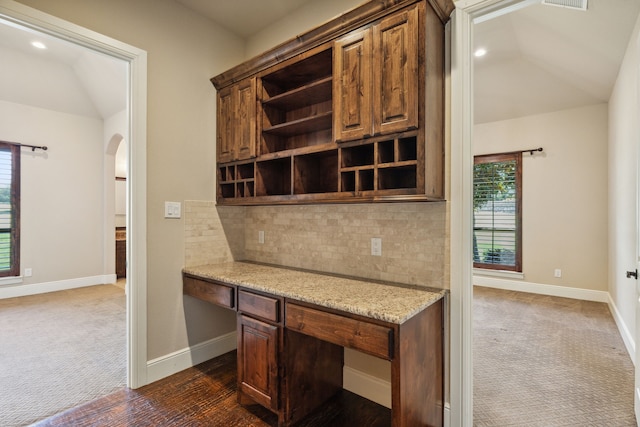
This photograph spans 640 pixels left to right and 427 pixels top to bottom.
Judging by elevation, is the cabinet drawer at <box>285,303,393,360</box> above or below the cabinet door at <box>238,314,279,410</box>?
above

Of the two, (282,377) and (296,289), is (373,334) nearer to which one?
(296,289)

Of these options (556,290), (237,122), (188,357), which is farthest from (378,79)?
(556,290)

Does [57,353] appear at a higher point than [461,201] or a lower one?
lower

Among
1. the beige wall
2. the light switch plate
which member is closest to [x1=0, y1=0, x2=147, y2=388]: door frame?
the light switch plate

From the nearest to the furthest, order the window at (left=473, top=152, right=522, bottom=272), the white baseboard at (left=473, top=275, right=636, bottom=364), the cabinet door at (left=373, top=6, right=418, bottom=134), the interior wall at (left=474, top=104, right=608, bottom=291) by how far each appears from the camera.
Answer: the cabinet door at (left=373, top=6, right=418, bottom=134) → the white baseboard at (left=473, top=275, right=636, bottom=364) → the interior wall at (left=474, top=104, right=608, bottom=291) → the window at (left=473, top=152, right=522, bottom=272)

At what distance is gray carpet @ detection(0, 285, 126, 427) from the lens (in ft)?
7.19

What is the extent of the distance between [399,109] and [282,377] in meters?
1.63

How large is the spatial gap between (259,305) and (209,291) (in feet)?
1.92

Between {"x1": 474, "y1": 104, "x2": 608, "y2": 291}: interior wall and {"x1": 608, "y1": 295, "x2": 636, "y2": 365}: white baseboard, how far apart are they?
0.70 metres

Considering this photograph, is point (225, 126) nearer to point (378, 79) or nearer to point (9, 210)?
point (378, 79)

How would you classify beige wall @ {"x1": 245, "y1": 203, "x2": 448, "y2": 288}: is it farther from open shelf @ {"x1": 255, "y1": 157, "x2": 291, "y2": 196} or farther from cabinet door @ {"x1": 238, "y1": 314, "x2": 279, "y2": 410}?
cabinet door @ {"x1": 238, "y1": 314, "x2": 279, "y2": 410}

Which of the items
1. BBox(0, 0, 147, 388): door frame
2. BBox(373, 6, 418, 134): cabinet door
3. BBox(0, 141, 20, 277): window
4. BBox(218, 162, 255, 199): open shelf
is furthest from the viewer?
BBox(0, 141, 20, 277): window

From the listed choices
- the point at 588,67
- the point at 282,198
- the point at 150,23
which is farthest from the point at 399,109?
the point at 588,67

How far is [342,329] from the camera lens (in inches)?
63.0
